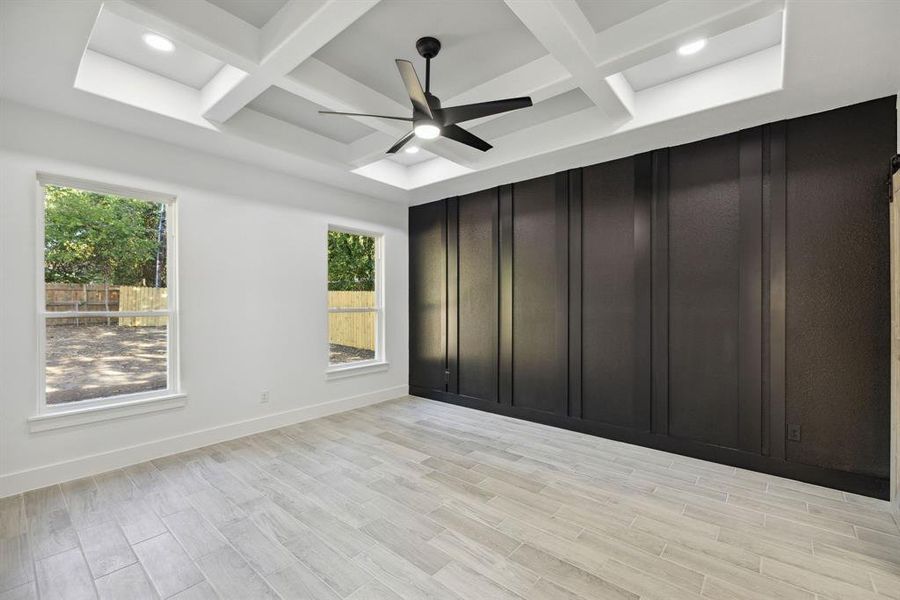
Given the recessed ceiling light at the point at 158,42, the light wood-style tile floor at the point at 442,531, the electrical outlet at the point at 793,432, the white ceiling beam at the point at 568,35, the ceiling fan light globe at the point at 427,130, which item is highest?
the recessed ceiling light at the point at 158,42

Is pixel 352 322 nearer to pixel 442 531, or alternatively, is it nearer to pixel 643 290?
pixel 442 531

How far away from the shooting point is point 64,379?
305cm

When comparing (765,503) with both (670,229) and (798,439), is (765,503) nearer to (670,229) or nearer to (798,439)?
(798,439)

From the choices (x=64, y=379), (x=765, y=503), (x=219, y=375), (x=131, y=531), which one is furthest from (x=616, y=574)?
(x=64, y=379)

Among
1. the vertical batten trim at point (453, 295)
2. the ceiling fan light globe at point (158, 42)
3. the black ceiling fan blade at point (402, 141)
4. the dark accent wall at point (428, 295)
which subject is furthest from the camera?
the dark accent wall at point (428, 295)

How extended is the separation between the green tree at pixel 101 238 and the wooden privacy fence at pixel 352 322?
183 cm

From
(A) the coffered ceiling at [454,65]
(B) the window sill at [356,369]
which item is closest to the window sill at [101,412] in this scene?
(B) the window sill at [356,369]

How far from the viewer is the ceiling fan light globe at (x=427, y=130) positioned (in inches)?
103

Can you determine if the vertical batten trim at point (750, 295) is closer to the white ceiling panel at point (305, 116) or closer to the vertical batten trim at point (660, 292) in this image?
the vertical batten trim at point (660, 292)

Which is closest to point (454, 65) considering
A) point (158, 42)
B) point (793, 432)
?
point (158, 42)

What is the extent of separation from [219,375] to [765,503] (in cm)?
451

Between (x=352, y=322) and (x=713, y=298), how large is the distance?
395cm

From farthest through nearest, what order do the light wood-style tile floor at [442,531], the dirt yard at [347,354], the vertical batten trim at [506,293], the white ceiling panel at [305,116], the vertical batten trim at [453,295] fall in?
the vertical batten trim at [453,295] → the dirt yard at [347,354] → the vertical batten trim at [506,293] → the white ceiling panel at [305,116] → the light wood-style tile floor at [442,531]

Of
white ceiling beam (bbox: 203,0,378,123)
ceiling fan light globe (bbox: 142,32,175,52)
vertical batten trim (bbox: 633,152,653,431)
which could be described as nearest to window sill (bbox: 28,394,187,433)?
white ceiling beam (bbox: 203,0,378,123)
